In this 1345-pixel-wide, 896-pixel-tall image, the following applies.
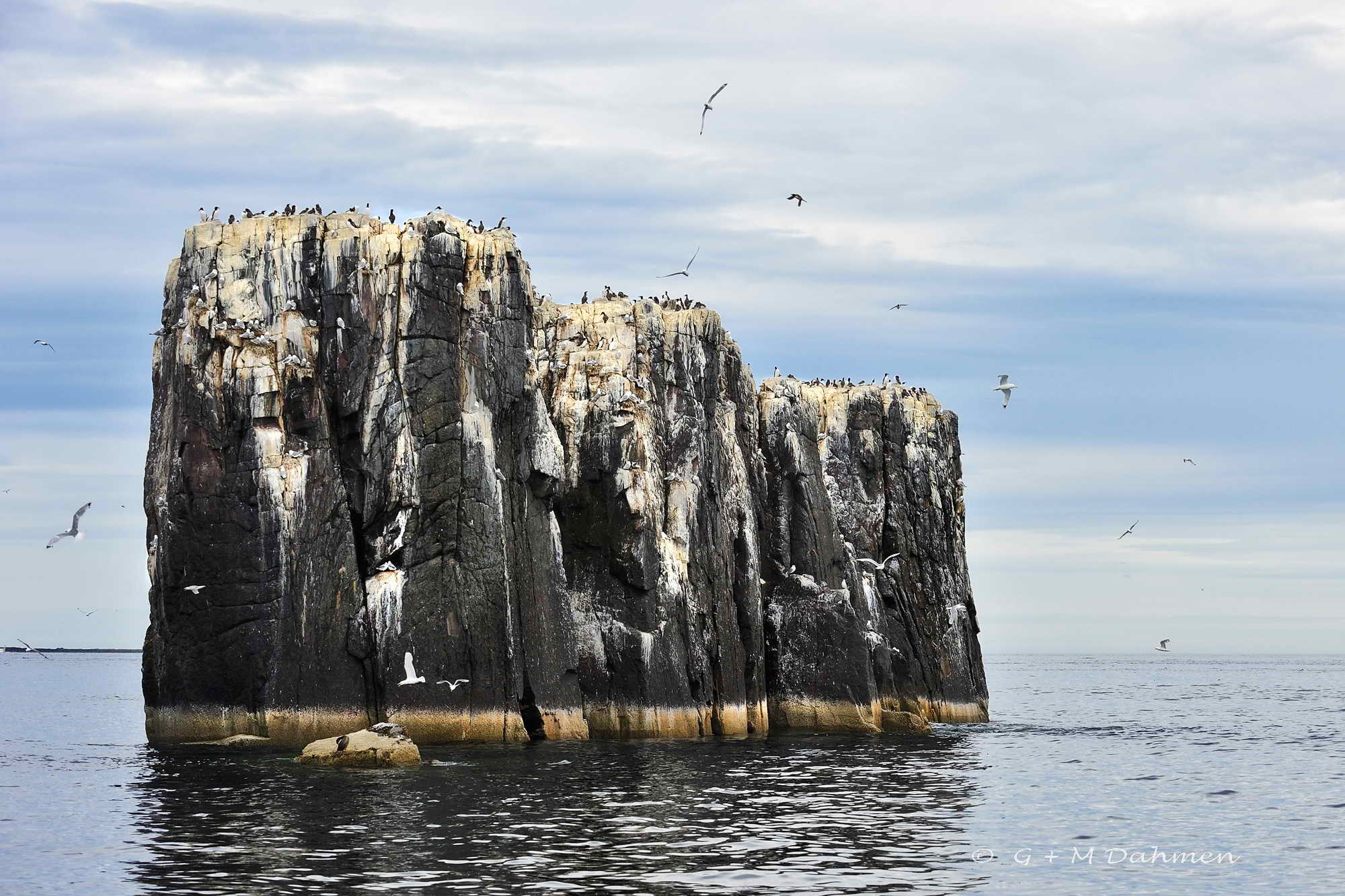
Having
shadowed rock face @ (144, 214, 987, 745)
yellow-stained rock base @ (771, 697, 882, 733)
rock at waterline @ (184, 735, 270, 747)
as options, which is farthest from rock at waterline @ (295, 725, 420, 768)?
yellow-stained rock base @ (771, 697, 882, 733)

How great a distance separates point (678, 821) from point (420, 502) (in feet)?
68.2

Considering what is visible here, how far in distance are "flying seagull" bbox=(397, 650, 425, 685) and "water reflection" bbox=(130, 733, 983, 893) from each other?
2.53m

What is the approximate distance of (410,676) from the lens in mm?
56188

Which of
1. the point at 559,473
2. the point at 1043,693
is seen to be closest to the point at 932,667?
the point at 559,473

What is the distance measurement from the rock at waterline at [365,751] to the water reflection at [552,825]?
1.17 meters

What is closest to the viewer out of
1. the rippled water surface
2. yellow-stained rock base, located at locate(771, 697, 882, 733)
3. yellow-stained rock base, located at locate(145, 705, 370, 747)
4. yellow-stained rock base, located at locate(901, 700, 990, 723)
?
the rippled water surface

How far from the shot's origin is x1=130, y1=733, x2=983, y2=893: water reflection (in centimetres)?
3259

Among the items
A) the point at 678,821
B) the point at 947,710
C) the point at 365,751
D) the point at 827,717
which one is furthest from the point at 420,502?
the point at 947,710

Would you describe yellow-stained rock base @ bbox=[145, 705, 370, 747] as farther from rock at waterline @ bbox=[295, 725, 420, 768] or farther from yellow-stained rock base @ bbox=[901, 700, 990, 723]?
yellow-stained rock base @ bbox=[901, 700, 990, 723]

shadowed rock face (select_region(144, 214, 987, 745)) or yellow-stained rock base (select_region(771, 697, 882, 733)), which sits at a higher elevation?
shadowed rock face (select_region(144, 214, 987, 745))

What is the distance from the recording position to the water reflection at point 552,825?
32594 mm

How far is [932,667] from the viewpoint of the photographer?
310ft

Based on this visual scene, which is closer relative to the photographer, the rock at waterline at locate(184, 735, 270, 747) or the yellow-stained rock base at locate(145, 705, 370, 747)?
the rock at waterline at locate(184, 735, 270, 747)

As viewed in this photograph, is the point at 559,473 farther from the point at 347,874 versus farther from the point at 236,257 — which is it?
the point at 347,874
